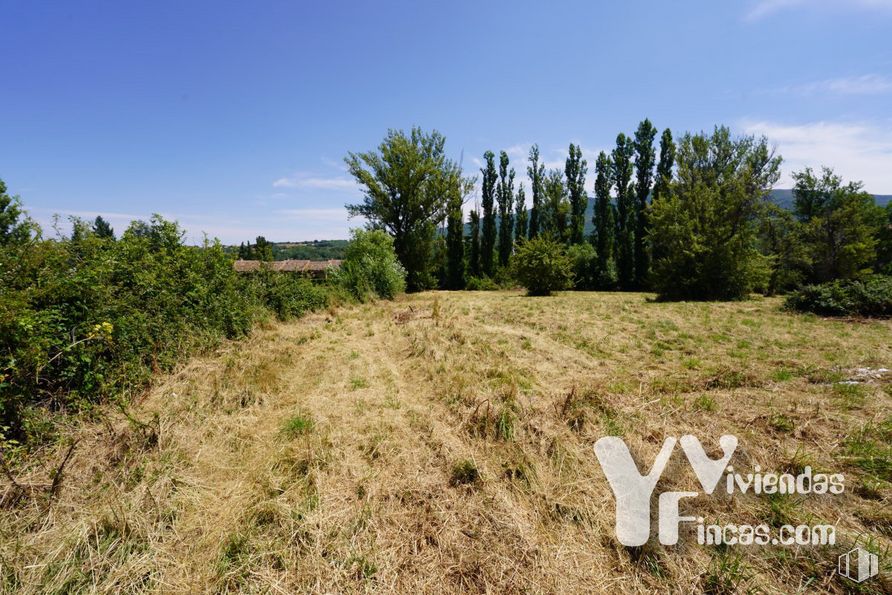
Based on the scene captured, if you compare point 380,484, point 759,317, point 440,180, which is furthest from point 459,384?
point 440,180

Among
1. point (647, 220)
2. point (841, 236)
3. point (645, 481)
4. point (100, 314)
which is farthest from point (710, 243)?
point (100, 314)

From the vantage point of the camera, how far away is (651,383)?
5062mm

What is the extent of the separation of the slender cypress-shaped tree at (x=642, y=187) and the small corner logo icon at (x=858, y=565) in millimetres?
30277

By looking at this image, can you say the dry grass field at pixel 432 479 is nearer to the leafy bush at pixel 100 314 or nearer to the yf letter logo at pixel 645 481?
the yf letter logo at pixel 645 481

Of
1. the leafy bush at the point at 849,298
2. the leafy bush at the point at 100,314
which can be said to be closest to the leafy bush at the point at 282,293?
the leafy bush at the point at 100,314

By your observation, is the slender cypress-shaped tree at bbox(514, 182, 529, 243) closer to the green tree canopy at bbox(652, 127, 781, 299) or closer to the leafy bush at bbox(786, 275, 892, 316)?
the green tree canopy at bbox(652, 127, 781, 299)

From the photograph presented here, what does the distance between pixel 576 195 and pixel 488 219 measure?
8826mm

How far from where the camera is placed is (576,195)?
106 ft

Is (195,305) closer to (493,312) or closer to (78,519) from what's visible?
(78,519)

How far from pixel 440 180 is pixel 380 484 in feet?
81.4

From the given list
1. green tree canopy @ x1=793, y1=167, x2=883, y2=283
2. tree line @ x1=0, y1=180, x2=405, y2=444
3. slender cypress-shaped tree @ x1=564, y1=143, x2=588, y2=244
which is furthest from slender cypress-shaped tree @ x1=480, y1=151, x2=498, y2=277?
tree line @ x1=0, y1=180, x2=405, y2=444

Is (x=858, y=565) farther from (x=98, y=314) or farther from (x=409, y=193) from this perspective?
(x=409, y=193)

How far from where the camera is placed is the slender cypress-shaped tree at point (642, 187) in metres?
29.1

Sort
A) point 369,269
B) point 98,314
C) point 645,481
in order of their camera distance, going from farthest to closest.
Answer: point 369,269
point 98,314
point 645,481
